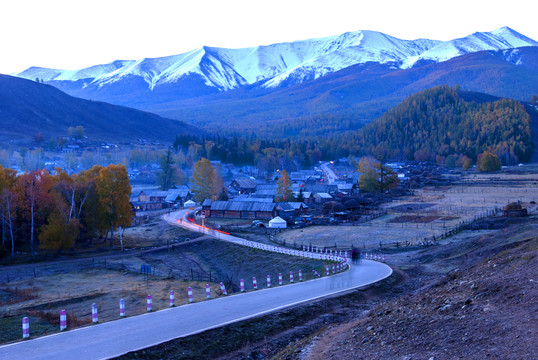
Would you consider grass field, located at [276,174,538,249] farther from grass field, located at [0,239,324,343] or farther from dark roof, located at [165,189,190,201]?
dark roof, located at [165,189,190,201]

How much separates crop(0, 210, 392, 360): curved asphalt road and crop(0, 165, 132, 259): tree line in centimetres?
3209

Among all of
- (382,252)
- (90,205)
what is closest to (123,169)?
(90,205)

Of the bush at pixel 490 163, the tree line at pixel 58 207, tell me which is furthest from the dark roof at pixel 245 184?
the bush at pixel 490 163

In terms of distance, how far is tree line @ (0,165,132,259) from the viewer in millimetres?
46312

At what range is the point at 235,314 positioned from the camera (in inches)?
658

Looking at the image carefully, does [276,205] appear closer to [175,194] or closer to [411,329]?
[175,194]

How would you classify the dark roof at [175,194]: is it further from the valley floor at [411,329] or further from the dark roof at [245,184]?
the valley floor at [411,329]

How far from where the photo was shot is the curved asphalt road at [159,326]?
12.8 metres

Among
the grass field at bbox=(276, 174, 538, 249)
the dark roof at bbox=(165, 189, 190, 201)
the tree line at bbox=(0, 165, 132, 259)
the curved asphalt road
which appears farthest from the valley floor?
the dark roof at bbox=(165, 189, 190, 201)

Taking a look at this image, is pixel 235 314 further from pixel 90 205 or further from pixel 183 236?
pixel 183 236

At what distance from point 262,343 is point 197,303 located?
460cm

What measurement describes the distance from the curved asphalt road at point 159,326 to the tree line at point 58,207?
3209cm

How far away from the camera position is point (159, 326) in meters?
15.1

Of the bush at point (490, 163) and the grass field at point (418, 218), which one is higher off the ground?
the bush at point (490, 163)
